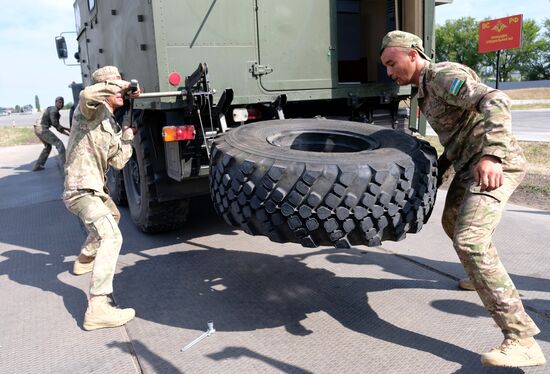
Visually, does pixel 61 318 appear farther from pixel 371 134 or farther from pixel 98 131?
pixel 371 134

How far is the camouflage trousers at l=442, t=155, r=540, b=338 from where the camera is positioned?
243 centimetres

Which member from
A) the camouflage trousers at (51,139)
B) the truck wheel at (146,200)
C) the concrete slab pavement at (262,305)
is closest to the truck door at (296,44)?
the truck wheel at (146,200)

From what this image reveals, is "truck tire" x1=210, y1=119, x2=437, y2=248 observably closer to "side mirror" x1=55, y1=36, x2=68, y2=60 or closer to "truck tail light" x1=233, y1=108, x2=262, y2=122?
"truck tail light" x1=233, y1=108, x2=262, y2=122

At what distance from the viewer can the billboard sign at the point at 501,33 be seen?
3766cm

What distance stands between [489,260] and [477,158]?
60 centimetres

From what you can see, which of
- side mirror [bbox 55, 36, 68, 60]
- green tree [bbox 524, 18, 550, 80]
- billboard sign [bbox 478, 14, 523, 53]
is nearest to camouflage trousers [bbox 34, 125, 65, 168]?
side mirror [bbox 55, 36, 68, 60]

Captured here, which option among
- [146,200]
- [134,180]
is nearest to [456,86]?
[146,200]

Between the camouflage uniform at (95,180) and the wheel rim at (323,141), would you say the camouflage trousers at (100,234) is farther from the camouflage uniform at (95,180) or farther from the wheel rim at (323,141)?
the wheel rim at (323,141)

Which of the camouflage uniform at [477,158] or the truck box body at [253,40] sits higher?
the truck box body at [253,40]

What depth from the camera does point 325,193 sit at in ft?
7.99

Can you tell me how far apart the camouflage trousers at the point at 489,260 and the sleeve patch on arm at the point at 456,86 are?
0.48m

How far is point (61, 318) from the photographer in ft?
10.8

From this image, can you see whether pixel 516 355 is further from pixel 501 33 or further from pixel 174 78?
pixel 501 33

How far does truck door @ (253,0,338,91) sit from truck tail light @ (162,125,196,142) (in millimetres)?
827
